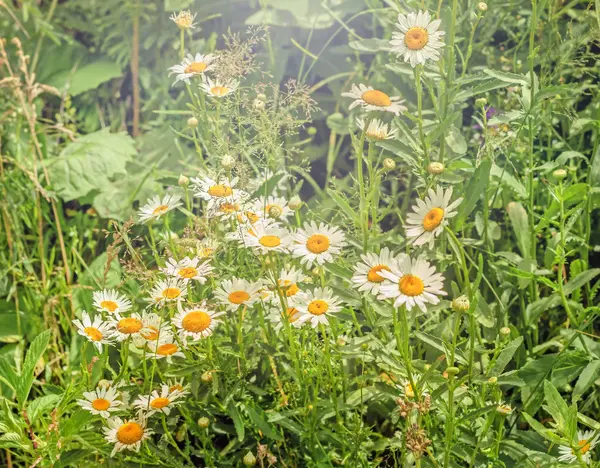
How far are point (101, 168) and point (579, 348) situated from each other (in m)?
1.22

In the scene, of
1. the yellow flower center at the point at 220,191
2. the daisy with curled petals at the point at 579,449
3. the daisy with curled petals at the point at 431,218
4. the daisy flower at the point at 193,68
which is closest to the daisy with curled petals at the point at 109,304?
the yellow flower center at the point at 220,191

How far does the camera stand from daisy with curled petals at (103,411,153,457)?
936 mm

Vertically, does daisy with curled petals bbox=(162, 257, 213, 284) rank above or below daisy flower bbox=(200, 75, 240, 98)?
below

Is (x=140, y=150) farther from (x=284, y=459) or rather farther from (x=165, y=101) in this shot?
(x=284, y=459)

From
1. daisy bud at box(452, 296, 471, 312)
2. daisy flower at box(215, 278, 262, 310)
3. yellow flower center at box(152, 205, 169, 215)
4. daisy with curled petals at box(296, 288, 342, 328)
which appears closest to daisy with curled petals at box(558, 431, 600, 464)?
daisy bud at box(452, 296, 471, 312)

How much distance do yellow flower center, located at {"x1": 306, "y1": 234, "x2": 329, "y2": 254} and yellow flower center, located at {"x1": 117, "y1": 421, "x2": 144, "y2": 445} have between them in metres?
0.34

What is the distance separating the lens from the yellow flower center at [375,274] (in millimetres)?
861

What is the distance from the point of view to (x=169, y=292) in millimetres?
985

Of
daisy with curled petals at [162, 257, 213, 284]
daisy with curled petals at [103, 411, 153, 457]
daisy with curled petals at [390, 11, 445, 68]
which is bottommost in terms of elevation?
daisy with curled petals at [103, 411, 153, 457]

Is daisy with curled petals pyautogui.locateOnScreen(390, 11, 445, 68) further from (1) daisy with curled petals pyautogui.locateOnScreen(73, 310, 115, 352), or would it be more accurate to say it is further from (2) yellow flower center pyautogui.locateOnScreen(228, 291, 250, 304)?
(1) daisy with curled petals pyautogui.locateOnScreen(73, 310, 115, 352)

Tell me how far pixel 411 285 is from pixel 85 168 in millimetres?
1210

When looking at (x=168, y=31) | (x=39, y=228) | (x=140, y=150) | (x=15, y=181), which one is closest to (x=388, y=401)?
(x=39, y=228)

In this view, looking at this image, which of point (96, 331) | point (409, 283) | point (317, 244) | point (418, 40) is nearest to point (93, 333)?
point (96, 331)

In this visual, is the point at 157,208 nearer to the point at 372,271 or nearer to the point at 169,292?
the point at 169,292
